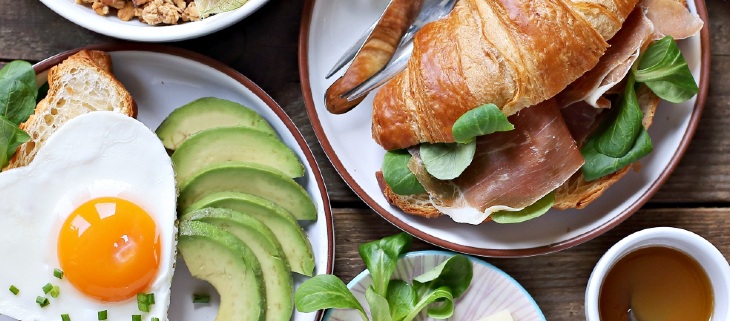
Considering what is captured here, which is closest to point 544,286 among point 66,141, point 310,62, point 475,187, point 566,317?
point 566,317

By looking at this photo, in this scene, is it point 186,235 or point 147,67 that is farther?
point 147,67

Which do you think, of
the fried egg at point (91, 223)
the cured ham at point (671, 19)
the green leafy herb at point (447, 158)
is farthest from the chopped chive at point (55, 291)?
the cured ham at point (671, 19)

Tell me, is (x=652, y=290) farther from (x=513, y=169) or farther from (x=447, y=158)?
(x=447, y=158)

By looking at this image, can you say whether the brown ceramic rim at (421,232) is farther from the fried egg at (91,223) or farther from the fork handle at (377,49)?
the fried egg at (91,223)

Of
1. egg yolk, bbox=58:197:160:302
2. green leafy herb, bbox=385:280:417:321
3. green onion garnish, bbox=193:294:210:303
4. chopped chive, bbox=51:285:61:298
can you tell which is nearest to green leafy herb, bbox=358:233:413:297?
green leafy herb, bbox=385:280:417:321

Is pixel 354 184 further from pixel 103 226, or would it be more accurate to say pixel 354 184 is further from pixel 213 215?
pixel 103 226

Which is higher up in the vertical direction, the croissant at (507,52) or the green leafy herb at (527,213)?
the croissant at (507,52)
